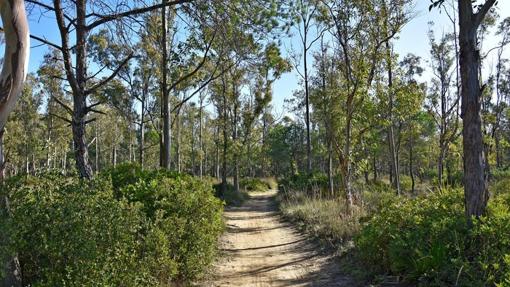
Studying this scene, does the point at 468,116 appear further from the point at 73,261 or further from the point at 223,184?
the point at 223,184

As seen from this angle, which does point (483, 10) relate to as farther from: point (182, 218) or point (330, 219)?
point (330, 219)

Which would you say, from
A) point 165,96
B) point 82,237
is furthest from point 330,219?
point 82,237

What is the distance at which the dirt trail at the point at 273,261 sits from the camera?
6961 mm

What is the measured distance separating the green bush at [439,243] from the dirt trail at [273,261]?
908mm

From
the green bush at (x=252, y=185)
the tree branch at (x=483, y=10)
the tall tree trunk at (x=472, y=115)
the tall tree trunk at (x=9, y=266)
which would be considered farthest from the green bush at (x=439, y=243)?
the green bush at (x=252, y=185)

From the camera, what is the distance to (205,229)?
6.85m

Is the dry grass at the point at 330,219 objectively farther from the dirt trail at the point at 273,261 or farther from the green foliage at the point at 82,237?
the green foliage at the point at 82,237

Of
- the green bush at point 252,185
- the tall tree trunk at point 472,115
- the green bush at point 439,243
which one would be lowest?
the green bush at point 252,185

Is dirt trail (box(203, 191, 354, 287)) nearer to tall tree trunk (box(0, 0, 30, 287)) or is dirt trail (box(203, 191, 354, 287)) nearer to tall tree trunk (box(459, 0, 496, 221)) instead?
tall tree trunk (box(459, 0, 496, 221))

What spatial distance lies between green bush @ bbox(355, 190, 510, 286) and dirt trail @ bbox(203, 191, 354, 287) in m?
0.91

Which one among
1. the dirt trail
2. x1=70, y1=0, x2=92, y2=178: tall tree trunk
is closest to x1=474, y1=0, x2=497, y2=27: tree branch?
the dirt trail

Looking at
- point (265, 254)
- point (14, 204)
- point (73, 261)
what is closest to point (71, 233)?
point (73, 261)

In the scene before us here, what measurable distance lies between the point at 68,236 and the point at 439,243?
404 cm

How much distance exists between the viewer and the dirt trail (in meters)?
6.96
